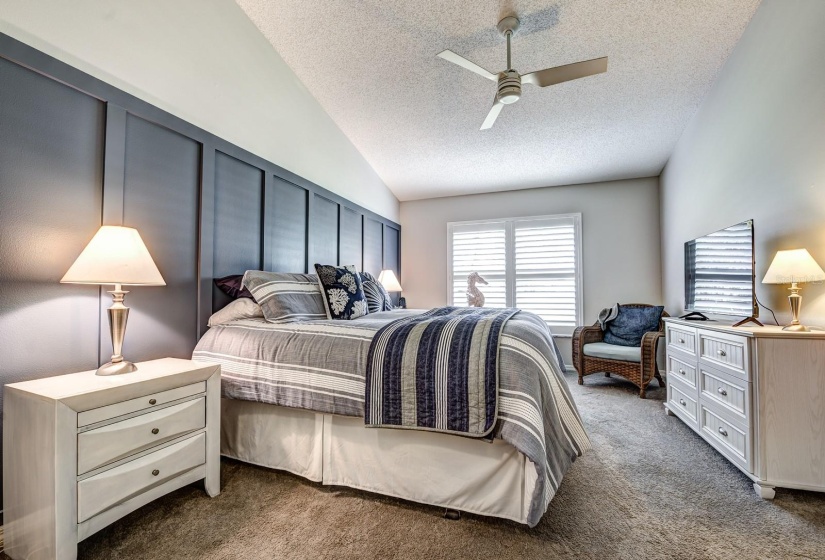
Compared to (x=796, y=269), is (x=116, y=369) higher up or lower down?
lower down

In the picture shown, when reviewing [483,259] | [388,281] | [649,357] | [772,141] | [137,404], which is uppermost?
[772,141]

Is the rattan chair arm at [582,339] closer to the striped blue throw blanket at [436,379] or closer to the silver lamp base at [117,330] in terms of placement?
the striped blue throw blanket at [436,379]

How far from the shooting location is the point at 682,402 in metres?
2.69

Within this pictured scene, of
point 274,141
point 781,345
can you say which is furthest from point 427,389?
point 274,141

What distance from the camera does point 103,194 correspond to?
1.90 m

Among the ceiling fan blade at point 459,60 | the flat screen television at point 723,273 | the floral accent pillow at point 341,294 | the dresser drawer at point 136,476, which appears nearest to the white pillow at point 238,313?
the floral accent pillow at point 341,294

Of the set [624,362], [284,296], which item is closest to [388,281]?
[284,296]

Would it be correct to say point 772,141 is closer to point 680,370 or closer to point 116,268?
point 680,370

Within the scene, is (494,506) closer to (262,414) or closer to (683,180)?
(262,414)

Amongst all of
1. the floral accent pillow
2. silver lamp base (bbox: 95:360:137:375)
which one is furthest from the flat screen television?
silver lamp base (bbox: 95:360:137:375)

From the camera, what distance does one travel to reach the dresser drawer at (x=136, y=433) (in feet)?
4.56

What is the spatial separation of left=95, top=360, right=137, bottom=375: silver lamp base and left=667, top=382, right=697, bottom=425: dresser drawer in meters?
3.24

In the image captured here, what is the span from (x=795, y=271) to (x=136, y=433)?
3.15m

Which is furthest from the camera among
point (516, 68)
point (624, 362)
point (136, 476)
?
point (624, 362)
